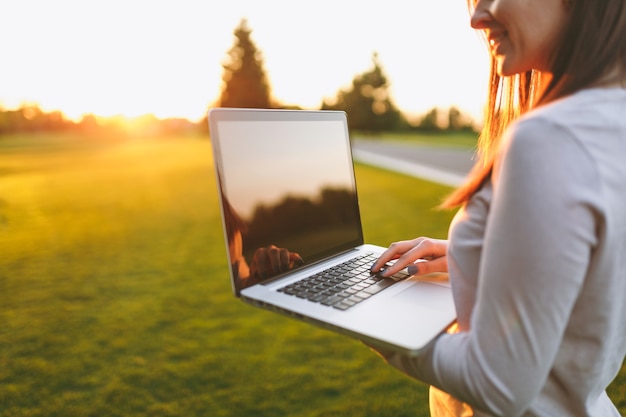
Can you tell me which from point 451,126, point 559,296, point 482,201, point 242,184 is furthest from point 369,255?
point 451,126

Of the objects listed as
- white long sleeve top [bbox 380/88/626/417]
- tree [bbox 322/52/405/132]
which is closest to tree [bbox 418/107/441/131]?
tree [bbox 322/52/405/132]

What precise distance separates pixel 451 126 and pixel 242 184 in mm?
57919

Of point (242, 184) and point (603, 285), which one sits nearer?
point (603, 285)

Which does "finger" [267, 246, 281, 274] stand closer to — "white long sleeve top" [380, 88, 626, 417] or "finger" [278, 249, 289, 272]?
"finger" [278, 249, 289, 272]

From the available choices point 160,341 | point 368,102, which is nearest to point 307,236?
point 160,341

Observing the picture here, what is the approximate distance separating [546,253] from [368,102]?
44860 millimetres

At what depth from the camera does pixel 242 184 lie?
1.43 meters

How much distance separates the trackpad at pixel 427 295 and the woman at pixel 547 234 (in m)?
0.25

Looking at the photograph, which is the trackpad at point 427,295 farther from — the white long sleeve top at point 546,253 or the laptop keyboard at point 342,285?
the white long sleeve top at point 546,253

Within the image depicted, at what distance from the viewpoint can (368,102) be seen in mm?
43938

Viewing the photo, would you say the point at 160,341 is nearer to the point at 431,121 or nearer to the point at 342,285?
the point at 342,285

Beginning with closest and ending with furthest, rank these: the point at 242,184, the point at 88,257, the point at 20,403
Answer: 1. the point at 242,184
2. the point at 20,403
3. the point at 88,257

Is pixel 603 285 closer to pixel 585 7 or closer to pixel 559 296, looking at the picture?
pixel 559 296

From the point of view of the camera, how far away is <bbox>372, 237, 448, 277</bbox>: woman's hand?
1.41 m
